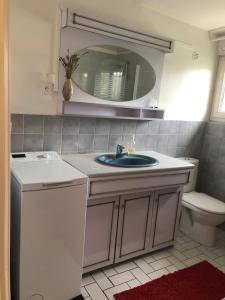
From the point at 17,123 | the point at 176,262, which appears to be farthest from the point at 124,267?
the point at 17,123

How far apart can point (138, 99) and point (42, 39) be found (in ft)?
3.32

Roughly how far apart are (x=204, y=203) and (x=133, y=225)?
909 millimetres

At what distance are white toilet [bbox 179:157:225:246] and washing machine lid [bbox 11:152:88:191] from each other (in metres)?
1.36

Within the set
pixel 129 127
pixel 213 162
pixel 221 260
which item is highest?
pixel 129 127

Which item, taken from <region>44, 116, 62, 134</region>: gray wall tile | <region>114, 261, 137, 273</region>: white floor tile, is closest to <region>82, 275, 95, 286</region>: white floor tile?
<region>114, 261, 137, 273</region>: white floor tile

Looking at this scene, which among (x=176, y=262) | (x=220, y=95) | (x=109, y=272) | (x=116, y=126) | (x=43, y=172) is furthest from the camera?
(x=220, y=95)

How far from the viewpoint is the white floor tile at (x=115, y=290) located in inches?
72.4

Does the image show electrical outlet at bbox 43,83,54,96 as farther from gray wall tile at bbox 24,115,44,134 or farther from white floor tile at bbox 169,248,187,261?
white floor tile at bbox 169,248,187,261

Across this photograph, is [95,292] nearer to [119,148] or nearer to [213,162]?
[119,148]

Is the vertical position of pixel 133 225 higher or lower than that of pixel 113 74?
lower

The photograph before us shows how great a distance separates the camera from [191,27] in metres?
2.69

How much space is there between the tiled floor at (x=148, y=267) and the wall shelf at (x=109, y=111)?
1324 millimetres

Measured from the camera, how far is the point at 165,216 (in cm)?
232

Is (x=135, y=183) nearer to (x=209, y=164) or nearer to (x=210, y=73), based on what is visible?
(x=209, y=164)
